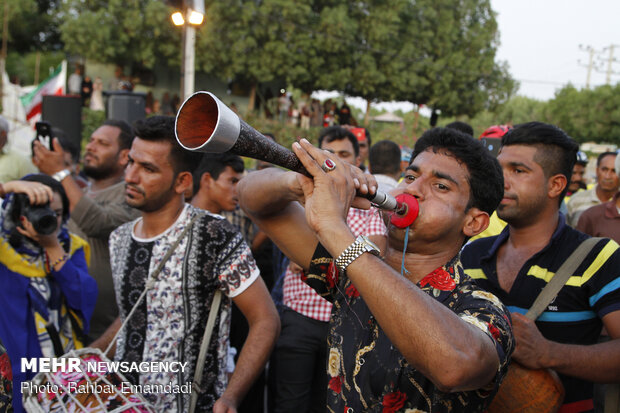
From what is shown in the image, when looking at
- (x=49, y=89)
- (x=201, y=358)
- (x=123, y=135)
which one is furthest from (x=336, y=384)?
(x=49, y=89)

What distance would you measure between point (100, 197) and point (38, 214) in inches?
58.7

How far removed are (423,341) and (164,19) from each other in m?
22.7

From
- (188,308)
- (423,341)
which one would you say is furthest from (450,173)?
(188,308)

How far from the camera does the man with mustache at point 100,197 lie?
3693mm

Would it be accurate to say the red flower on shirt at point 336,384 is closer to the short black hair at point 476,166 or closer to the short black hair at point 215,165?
the short black hair at point 476,166

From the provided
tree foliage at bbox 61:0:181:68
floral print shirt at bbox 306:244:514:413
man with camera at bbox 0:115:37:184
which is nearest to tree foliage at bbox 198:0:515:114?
tree foliage at bbox 61:0:181:68

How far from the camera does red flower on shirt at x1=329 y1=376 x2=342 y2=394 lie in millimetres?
1859

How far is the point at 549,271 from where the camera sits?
8.00 ft

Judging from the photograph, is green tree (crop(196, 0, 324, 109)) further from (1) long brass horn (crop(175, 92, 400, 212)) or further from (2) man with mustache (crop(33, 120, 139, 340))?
(1) long brass horn (crop(175, 92, 400, 212))

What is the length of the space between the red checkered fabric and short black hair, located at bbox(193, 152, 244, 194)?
98cm

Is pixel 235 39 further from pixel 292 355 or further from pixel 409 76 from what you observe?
pixel 292 355

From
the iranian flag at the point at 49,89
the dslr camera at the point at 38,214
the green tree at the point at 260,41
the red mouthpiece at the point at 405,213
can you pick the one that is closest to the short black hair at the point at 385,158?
the dslr camera at the point at 38,214

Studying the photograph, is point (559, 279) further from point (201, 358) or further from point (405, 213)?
point (201, 358)

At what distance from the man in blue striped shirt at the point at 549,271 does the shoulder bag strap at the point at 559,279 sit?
0.03m
